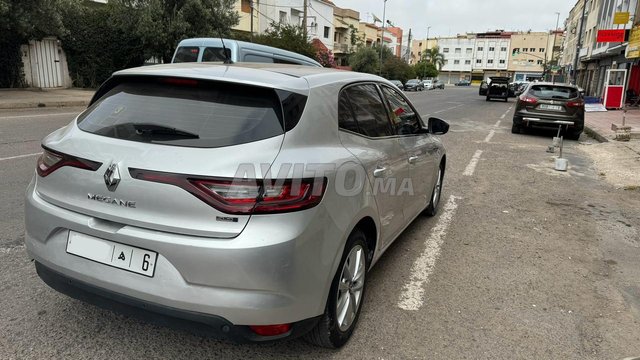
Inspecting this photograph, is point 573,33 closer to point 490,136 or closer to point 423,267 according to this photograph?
point 490,136

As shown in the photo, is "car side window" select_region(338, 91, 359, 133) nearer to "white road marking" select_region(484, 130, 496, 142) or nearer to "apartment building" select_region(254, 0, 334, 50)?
"white road marking" select_region(484, 130, 496, 142)

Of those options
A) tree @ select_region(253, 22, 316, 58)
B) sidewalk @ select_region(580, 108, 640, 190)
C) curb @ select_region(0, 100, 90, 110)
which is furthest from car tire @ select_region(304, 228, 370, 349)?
tree @ select_region(253, 22, 316, 58)

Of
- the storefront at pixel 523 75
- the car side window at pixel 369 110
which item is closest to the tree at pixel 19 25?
the car side window at pixel 369 110

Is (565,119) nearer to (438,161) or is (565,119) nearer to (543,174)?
(543,174)

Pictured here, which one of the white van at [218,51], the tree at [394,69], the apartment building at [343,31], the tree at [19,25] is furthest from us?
the tree at [394,69]

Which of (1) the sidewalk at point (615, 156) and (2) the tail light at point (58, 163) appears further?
(1) the sidewalk at point (615, 156)

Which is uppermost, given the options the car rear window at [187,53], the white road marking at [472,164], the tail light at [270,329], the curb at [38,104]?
the car rear window at [187,53]

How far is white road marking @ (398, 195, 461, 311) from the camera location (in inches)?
136

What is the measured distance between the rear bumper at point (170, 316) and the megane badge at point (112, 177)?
20.6 inches

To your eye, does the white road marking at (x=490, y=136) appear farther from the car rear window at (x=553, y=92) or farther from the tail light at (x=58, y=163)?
the tail light at (x=58, y=163)

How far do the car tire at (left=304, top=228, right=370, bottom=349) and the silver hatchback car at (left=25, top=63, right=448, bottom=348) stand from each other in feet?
0.04

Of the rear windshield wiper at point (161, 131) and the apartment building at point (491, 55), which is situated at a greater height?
the apartment building at point (491, 55)

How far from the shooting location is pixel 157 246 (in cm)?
223

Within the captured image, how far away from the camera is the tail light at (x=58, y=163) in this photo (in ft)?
7.95
